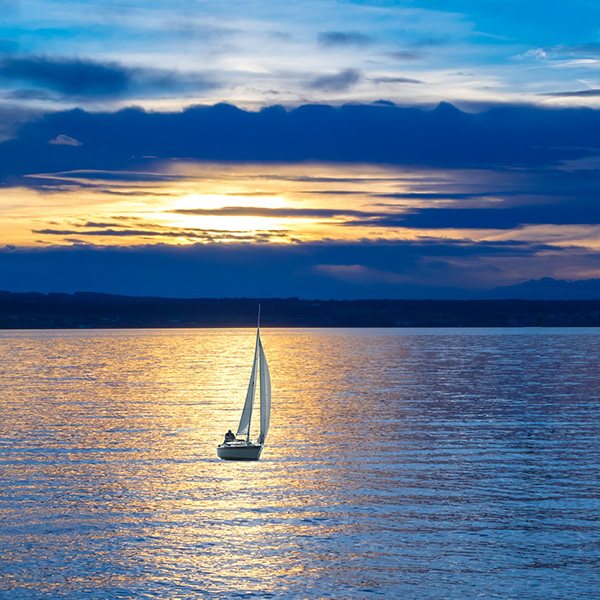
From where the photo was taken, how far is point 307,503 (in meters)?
38.8

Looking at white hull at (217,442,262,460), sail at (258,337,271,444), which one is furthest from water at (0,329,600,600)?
sail at (258,337,271,444)

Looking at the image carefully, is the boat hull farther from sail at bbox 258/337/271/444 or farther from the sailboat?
sail at bbox 258/337/271/444

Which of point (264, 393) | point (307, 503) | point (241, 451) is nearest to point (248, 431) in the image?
point (241, 451)

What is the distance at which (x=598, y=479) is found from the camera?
4359 cm

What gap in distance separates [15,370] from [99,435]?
8793cm

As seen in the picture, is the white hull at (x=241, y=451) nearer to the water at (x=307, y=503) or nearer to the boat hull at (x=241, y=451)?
the boat hull at (x=241, y=451)

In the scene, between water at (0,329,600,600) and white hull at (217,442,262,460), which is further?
white hull at (217,442,262,460)

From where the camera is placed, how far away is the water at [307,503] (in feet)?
91.9

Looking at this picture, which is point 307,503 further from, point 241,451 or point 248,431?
point 248,431

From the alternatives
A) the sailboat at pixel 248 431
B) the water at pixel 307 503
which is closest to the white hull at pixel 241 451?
the sailboat at pixel 248 431

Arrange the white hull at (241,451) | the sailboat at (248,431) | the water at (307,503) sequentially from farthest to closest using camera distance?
the sailboat at (248,431) < the white hull at (241,451) < the water at (307,503)

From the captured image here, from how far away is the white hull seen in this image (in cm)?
5028

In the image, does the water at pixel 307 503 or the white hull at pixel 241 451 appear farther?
the white hull at pixel 241 451

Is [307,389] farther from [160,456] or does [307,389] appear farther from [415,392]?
[160,456]
